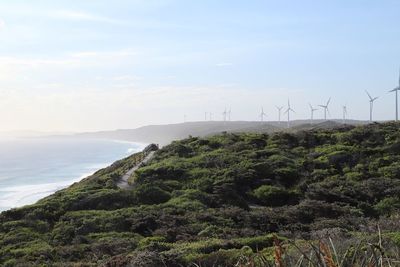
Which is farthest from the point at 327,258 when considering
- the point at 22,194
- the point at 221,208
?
the point at 22,194

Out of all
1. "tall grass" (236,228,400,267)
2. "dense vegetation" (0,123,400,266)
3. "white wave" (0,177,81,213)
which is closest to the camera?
"tall grass" (236,228,400,267)

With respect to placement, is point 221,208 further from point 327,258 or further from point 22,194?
point 22,194

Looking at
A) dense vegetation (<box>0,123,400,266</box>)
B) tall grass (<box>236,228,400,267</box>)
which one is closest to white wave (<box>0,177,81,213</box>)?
dense vegetation (<box>0,123,400,266</box>)

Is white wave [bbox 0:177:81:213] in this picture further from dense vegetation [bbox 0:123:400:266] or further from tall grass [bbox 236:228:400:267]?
tall grass [bbox 236:228:400:267]

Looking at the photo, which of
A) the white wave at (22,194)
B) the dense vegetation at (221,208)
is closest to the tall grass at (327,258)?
the dense vegetation at (221,208)

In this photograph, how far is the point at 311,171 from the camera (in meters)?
26.2

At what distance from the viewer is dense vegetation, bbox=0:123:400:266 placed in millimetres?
13398

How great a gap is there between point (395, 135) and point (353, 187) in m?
11.6

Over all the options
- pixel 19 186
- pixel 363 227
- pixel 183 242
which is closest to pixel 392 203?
pixel 363 227

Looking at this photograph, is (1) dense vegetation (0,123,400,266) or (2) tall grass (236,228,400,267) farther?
(1) dense vegetation (0,123,400,266)

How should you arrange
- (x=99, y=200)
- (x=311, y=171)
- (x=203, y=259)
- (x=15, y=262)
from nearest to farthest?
(x=203, y=259)
(x=15, y=262)
(x=99, y=200)
(x=311, y=171)

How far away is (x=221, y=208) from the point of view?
19.2m

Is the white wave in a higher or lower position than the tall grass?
lower

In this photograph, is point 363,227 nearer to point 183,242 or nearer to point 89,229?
point 183,242
